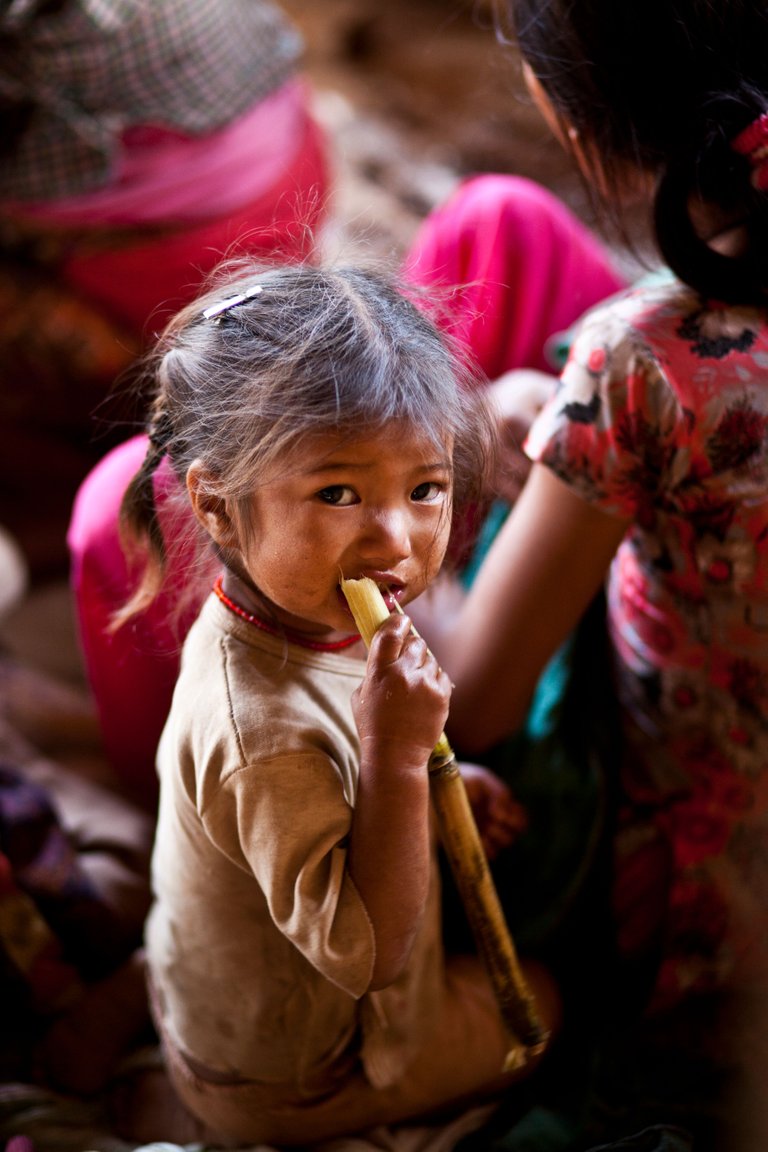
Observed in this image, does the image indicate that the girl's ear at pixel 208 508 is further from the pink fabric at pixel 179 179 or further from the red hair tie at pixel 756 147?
the pink fabric at pixel 179 179

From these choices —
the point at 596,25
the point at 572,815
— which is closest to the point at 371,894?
the point at 572,815

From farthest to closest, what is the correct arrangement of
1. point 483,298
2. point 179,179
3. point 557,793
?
point 179,179 → point 483,298 → point 557,793

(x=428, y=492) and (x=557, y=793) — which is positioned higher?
(x=428, y=492)

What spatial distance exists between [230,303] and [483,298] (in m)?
0.56

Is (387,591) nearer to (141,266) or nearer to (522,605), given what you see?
(522,605)

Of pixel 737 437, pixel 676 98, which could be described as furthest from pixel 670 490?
pixel 676 98

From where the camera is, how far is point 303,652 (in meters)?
0.73

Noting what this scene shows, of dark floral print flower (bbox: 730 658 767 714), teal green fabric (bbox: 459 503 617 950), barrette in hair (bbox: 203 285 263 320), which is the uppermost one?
barrette in hair (bbox: 203 285 263 320)

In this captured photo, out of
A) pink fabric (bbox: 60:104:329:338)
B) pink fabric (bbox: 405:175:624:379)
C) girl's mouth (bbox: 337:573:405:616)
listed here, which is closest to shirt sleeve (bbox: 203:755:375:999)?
girl's mouth (bbox: 337:573:405:616)

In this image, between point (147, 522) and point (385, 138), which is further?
point (385, 138)

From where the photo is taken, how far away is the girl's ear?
2.20ft

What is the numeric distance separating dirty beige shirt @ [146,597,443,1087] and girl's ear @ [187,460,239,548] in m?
0.07

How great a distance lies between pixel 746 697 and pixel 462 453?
38 centimetres

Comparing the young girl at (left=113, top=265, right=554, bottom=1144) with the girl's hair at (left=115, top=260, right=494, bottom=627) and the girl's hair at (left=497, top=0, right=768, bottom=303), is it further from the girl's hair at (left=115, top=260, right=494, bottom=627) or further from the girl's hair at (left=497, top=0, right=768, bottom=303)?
the girl's hair at (left=497, top=0, right=768, bottom=303)
